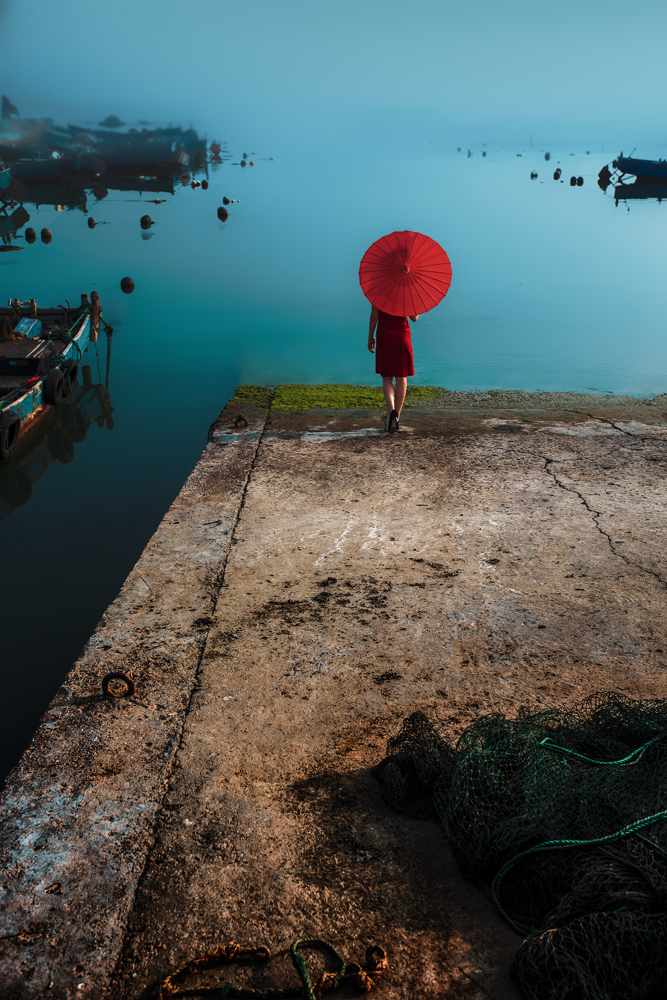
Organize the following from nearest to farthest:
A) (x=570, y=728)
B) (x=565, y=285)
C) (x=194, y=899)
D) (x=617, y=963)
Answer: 1. (x=617, y=963)
2. (x=194, y=899)
3. (x=570, y=728)
4. (x=565, y=285)

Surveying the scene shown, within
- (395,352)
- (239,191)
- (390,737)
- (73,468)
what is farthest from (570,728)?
(239,191)

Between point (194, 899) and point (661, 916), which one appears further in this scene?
point (194, 899)

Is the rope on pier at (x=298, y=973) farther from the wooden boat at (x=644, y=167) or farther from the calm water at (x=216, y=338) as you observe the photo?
the wooden boat at (x=644, y=167)

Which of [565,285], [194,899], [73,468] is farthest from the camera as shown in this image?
[565,285]

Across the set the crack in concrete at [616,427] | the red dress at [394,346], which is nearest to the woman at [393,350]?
the red dress at [394,346]

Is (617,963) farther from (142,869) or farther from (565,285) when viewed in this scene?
(565,285)

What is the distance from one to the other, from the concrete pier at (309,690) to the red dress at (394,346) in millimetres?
1098

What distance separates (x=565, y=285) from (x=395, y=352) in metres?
14.7

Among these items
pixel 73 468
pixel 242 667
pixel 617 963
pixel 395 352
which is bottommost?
pixel 73 468

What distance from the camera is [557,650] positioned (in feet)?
11.6

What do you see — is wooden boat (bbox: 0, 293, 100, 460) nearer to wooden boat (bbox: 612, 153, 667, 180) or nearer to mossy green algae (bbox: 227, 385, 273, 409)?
mossy green algae (bbox: 227, 385, 273, 409)

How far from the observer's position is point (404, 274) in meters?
6.23

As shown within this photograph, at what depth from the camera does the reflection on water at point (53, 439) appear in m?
7.98

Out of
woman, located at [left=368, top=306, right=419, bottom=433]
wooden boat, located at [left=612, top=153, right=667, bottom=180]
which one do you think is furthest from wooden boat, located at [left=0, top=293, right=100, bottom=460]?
wooden boat, located at [left=612, top=153, right=667, bottom=180]
